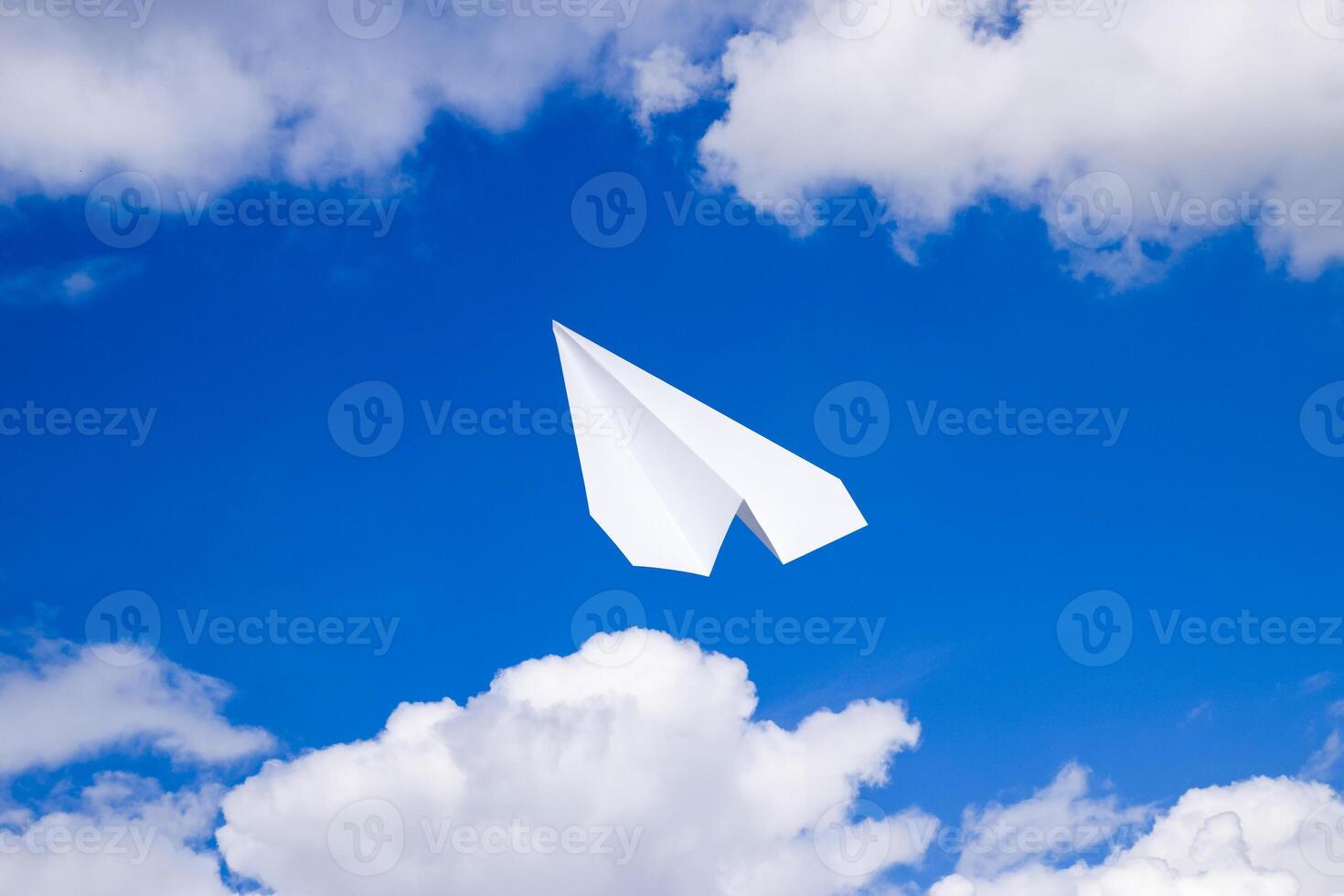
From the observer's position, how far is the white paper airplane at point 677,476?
3109cm

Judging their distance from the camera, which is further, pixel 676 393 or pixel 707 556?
pixel 676 393

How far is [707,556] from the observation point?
31047 mm

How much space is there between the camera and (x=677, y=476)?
32.5 meters

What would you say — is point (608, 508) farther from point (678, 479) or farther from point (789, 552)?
point (789, 552)

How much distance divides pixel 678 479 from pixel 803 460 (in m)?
4.30

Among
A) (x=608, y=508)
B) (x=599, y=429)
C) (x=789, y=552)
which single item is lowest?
(x=789, y=552)

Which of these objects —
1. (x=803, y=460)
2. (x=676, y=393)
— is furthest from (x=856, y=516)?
(x=676, y=393)

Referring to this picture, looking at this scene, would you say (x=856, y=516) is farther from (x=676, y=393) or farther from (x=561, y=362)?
(x=561, y=362)

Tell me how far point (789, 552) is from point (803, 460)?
3565 millimetres

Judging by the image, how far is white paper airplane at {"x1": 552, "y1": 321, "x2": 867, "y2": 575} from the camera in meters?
31.1

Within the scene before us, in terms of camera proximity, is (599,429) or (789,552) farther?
(599,429)

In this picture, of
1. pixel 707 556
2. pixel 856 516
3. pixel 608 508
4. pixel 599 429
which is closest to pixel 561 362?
pixel 599 429

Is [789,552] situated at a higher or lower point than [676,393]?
lower

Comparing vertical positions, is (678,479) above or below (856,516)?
above
